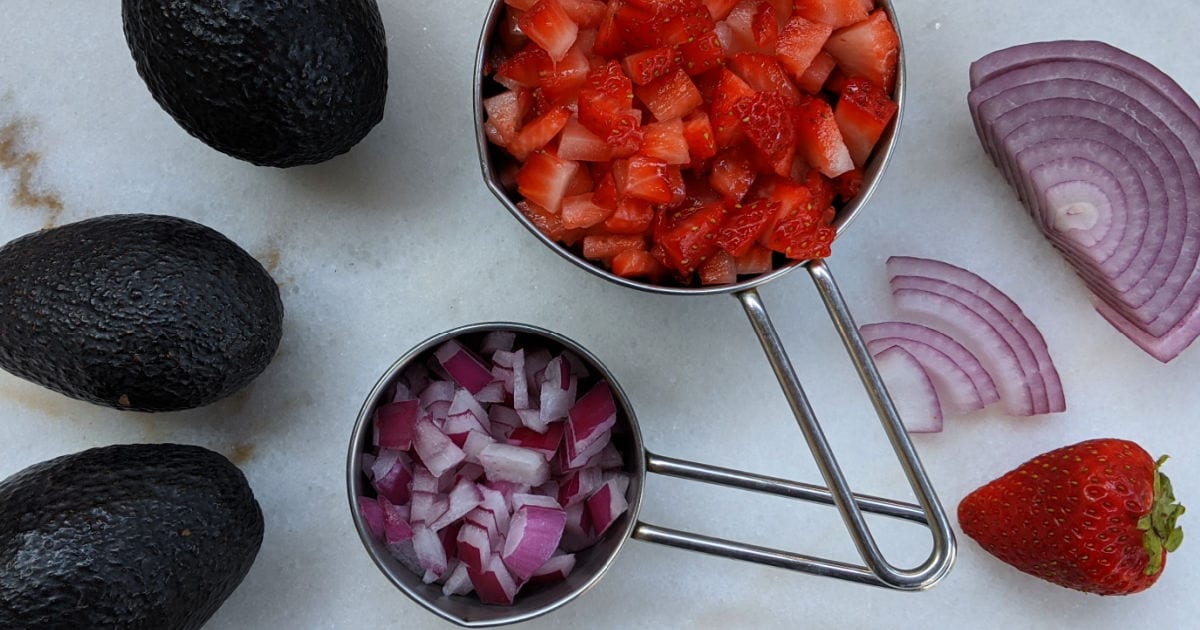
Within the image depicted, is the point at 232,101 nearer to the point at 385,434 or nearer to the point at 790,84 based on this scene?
the point at 385,434

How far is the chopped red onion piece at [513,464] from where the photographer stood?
1395mm

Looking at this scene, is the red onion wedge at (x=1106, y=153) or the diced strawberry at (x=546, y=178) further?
the red onion wedge at (x=1106, y=153)

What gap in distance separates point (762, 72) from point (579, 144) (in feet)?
0.86

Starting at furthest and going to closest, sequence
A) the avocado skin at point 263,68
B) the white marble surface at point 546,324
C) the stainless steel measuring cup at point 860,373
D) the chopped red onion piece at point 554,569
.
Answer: the white marble surface at point 546,324
the chopped red onion piece at point 554,569
the stainless steel measuring cup at point 860,373
the avocado skin at point 263,68

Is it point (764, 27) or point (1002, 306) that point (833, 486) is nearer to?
point (1002, 306)

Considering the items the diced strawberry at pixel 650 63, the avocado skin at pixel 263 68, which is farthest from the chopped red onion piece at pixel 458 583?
the diced strawberry at pixel 650 63

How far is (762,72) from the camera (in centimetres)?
129

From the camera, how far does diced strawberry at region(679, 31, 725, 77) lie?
50.6 inches

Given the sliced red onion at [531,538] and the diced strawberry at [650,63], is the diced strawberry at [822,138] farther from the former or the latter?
the sliced red onion at [531,538]

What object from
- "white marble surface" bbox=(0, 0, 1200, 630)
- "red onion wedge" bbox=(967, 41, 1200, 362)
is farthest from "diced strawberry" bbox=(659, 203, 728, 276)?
"red onion wedge" bbox=(967, 41, 1200, 362)

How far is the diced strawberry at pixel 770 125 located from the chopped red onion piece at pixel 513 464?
538mm

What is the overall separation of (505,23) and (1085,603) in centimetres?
130

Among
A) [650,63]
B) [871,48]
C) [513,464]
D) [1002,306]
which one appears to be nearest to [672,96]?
[650,63]

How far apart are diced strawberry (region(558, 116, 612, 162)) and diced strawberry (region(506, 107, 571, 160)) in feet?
0.04
